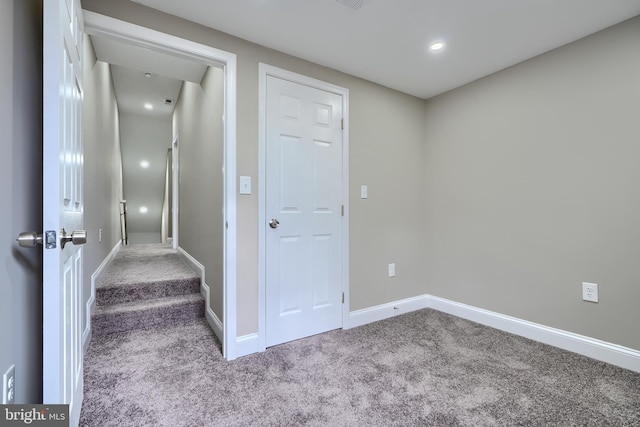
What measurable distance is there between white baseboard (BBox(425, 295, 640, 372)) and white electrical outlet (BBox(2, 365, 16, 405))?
305 cm

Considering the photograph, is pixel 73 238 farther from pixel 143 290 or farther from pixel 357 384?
pixel 143 290

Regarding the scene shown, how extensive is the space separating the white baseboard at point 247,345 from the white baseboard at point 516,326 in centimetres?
87

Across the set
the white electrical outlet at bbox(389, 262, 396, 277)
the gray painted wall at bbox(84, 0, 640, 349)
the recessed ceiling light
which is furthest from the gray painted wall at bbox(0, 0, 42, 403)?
the white electrical outlet at bbox(389, 262, 396, 277)

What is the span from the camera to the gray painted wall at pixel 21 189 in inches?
35.4

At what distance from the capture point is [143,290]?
113 inches

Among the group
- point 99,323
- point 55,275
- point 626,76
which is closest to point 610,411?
point 626,76

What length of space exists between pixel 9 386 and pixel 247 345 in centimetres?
135

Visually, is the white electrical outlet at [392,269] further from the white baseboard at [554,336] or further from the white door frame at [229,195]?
the white door frame at [229,195]

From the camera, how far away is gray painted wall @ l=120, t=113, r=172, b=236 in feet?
18.9

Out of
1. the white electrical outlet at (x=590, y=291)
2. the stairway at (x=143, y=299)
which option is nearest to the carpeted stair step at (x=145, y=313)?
the stairway at (x=143, y=299)

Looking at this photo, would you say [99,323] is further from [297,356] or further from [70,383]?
[297,356]

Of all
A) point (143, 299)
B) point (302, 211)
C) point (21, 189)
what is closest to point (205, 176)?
point (302, 211)

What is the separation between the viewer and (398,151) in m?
3.00

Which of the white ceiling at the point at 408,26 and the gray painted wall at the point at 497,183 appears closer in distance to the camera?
the white ceiling at the point at 408,26
